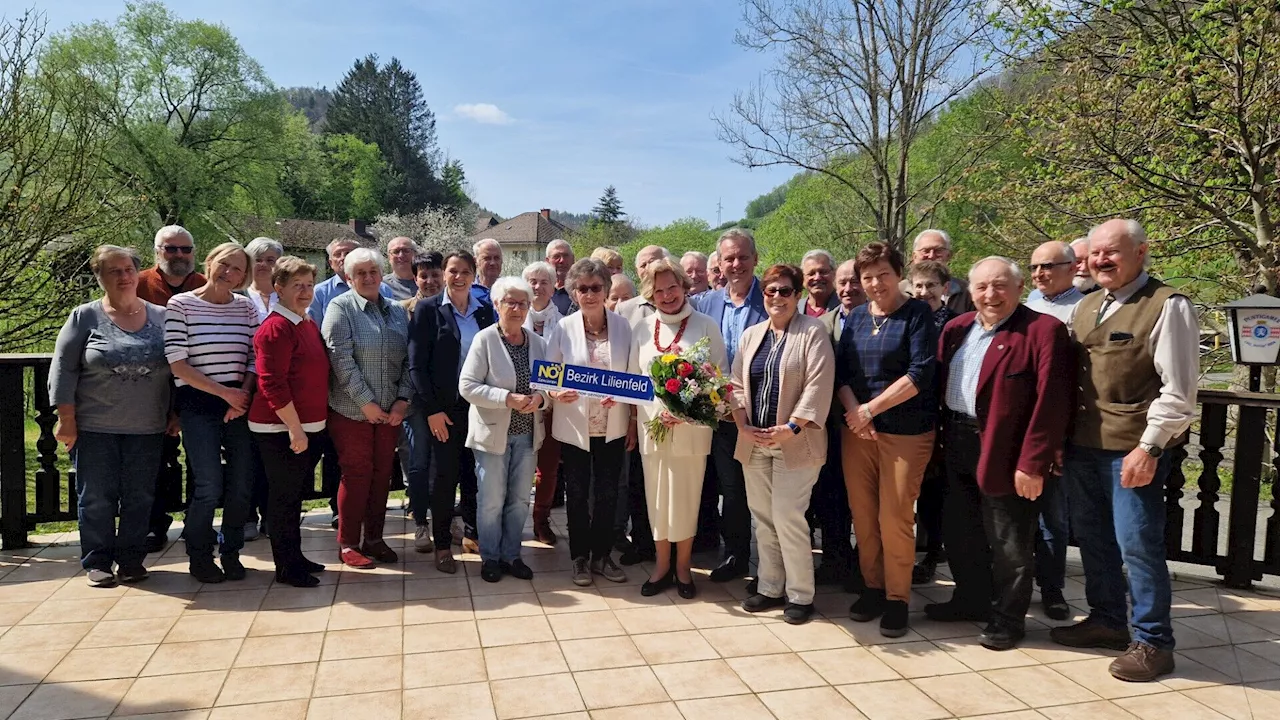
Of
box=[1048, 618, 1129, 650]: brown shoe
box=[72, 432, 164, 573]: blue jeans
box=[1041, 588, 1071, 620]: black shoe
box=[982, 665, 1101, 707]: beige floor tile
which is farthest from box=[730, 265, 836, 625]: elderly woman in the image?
box=[72, 432, 164, 573]: blue jeans

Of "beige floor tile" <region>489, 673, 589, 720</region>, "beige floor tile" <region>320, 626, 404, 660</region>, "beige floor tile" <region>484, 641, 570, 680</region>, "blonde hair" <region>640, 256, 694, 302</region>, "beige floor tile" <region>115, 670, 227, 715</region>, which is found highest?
"blonde hair" <region>640, 256, 694, 302</region>

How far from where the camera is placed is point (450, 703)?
303cm

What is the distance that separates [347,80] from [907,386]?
64.1m

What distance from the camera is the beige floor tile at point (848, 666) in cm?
329

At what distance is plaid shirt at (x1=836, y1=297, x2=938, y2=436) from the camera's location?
3.66 metres

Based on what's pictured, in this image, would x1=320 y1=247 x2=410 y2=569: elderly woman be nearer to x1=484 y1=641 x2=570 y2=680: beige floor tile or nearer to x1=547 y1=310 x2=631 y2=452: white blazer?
x1=547 y1=310 x2=631 y2=452: white blazer

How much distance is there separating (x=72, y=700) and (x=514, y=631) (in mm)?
1910

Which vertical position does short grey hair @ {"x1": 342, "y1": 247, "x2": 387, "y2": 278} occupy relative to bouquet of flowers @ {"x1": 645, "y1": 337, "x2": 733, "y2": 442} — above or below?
above

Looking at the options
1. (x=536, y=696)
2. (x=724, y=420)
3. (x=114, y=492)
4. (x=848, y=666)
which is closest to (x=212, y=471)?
(x=114, y=492)

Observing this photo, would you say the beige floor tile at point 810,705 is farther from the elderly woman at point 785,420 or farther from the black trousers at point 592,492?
the black trousers at point 592,492

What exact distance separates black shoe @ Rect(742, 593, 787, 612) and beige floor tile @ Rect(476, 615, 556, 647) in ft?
3.73

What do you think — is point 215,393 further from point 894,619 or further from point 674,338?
point 894,619

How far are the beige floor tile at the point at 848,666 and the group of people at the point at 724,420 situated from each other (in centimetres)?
32

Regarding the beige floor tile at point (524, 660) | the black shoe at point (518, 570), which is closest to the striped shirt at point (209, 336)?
the black shoe at point (518, 570)
